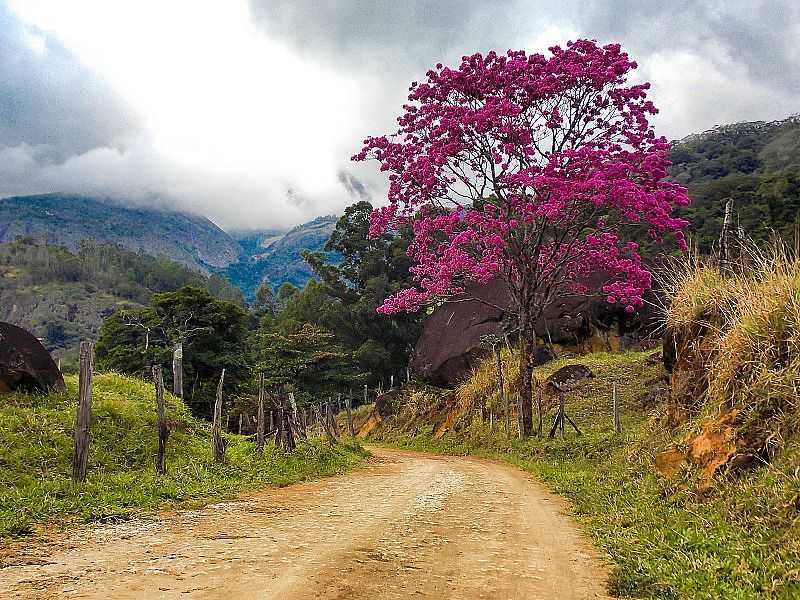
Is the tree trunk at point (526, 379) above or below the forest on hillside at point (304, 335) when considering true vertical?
below

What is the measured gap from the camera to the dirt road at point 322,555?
4.95m

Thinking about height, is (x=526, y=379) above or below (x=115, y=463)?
above

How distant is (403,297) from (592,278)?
13208mm

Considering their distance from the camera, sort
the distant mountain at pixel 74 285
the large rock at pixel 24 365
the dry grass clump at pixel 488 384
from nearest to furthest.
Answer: the large rock at pixel 24 365
the dry grass clump at pixel 488 384
the distant mountain at pixel 74 285

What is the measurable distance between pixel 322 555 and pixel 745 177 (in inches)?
3339

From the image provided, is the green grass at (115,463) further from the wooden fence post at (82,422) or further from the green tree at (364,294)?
the green tree at (364,294)

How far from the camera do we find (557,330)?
2928cm

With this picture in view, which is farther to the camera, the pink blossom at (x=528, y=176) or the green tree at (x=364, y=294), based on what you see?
the green tree at (x=364, y=294)

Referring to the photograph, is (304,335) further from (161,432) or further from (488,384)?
(161,432)

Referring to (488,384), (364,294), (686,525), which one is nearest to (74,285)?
(364,294)

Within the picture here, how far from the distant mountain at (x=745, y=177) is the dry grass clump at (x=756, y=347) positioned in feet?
4.54

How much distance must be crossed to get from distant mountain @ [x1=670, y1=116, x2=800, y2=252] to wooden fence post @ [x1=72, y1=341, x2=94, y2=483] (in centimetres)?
1046

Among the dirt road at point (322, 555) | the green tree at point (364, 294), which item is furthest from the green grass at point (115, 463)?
the green tree at point (364, 294)

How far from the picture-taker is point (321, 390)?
3847cm
